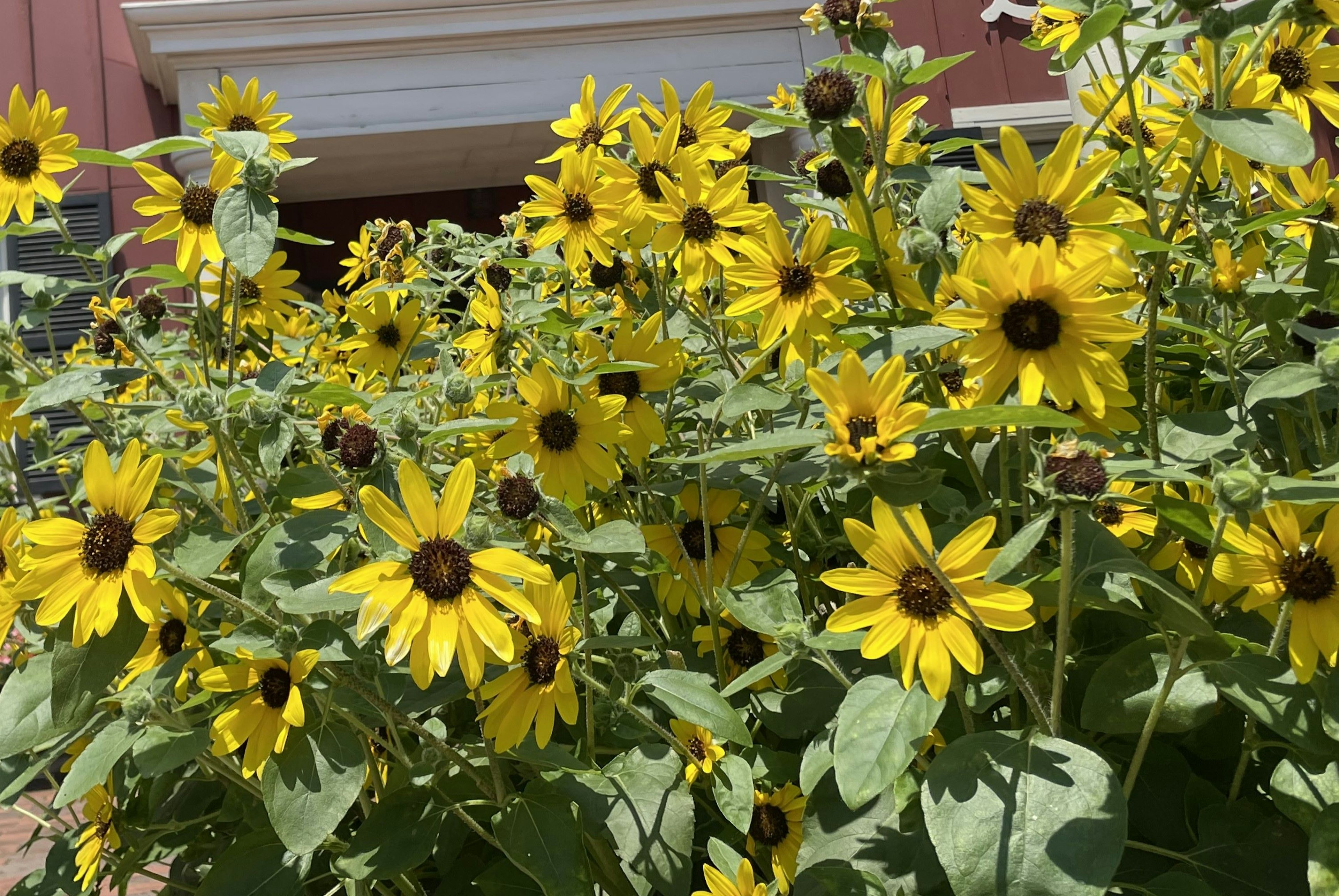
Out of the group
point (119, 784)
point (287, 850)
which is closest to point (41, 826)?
point (119, 784)

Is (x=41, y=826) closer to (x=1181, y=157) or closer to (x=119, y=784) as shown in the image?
(x=119, y=784)

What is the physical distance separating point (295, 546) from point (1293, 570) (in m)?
0.62

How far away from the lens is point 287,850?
765 mm

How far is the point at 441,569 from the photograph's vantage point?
64cm

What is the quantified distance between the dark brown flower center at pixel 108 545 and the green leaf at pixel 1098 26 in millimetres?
686

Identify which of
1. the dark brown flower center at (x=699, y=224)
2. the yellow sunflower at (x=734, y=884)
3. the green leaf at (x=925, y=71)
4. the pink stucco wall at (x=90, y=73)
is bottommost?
the yellow sunflower at (x=734, y=884)

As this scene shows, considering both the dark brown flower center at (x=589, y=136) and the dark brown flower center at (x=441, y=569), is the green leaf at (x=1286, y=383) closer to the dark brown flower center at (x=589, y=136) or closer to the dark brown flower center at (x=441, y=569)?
the dark brown flower center at (x=441, y=569)

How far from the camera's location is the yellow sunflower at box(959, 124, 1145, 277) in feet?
2.00

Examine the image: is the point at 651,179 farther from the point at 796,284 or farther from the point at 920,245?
the point at 920,245

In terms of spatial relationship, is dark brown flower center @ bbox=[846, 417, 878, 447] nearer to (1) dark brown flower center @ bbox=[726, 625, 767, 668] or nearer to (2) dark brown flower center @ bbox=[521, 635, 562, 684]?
(2) dark brown flower center @ bbox=[521, 635, 562, 684]

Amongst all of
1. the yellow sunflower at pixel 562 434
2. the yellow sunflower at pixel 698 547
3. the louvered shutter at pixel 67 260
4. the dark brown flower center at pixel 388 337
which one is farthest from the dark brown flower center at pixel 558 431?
the louvered shutter at pixel 67 260

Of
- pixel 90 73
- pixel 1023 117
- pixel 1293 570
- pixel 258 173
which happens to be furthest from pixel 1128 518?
pixel 90 73

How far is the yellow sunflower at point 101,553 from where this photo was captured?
0.67 m

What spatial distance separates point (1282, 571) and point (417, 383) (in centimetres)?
78
